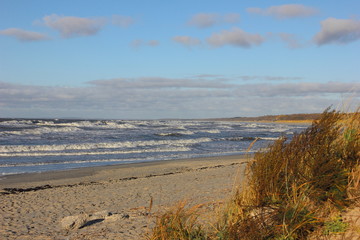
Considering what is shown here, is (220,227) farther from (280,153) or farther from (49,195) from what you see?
(49,195)

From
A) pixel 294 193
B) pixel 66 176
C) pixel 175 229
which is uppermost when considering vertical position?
pixel 294 193

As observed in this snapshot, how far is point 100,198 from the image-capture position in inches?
371

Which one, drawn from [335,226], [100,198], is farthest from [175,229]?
[100,198]

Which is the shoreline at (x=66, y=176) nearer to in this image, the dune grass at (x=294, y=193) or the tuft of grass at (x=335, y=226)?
the dune grass at (x=294, y=193)

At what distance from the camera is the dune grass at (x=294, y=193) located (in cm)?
387

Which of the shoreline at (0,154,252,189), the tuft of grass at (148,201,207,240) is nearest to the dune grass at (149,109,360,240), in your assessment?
the tuft of grass at (148,201,207,240)

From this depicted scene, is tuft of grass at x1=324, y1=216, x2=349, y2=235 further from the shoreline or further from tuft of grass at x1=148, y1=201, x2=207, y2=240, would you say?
the shoreline

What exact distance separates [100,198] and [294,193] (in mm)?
6526

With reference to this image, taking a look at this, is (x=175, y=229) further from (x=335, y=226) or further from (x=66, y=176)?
(x=66, y=176)

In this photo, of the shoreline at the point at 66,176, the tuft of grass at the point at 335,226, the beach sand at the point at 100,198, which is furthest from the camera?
the shoreline at the point at 66,176

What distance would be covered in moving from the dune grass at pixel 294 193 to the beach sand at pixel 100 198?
15.1 inches

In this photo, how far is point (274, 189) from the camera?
4344mm

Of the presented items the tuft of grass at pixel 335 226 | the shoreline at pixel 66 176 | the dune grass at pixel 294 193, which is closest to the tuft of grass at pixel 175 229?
the dune grass at pixel 294 193

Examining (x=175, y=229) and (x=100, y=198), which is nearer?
(x=175, y=229)
